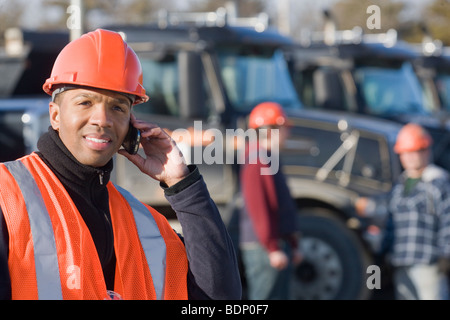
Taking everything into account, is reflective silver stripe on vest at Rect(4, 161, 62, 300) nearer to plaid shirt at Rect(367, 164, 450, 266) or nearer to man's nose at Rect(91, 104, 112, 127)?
man's nose at Rect(91, 104, 112, 127)

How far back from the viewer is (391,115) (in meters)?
9.70

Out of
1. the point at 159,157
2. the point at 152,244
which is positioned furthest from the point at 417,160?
the point at 152,244

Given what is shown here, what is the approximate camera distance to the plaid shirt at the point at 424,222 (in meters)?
5.62

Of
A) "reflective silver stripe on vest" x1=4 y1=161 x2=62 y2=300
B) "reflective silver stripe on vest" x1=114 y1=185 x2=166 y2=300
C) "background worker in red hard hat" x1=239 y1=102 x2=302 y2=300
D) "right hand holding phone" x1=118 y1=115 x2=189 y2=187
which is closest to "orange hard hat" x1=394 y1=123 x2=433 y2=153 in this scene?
"background worker in red hard hat" x1=239 y1=102 x2=302 y2=300

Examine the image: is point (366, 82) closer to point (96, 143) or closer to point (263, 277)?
point (263, 277)

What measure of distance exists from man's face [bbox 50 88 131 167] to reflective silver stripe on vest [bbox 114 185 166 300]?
0.73 feet

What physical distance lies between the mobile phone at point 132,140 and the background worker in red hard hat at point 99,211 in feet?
0.04

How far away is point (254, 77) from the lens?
26.3 feet

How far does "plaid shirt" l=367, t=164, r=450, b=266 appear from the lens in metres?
5.62

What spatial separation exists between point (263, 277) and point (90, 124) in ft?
12.5

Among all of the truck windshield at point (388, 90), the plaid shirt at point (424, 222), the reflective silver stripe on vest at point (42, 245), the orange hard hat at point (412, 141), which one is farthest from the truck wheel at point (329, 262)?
the reflective silver stripe on vest at point (42, 245)
